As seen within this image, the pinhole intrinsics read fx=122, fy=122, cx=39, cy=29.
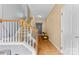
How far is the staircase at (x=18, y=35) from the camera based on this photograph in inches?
89.1

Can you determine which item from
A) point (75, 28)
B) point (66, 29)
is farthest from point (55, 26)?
point (75, 28)

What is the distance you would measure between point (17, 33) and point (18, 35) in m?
0.05

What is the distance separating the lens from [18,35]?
2387 millimetres

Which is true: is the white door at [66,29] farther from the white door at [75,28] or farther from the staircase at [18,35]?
the staircase at [18,35]

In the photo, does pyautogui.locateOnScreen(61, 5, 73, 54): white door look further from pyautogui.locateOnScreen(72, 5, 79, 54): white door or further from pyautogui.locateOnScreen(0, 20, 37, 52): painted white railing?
pyautogui.locateOnScreen(0, 20, 37, 52): painted white railing

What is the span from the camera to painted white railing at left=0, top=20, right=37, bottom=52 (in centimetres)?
227

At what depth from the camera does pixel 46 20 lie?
2137 mm

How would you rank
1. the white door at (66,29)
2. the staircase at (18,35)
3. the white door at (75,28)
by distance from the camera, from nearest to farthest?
the white door at (75,28), the white door at (66,29), the staircase at (18,35)

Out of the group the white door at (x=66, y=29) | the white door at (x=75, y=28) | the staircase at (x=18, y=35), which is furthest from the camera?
the staircase at (x=18, y=35)

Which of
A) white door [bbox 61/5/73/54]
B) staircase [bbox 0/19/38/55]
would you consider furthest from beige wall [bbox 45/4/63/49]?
staircase [bbox 0/19/38/55]

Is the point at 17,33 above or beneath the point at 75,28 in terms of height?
beneath

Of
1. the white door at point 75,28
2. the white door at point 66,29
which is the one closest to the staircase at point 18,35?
the white door at point 66,29

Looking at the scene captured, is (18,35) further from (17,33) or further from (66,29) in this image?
(66,29)
